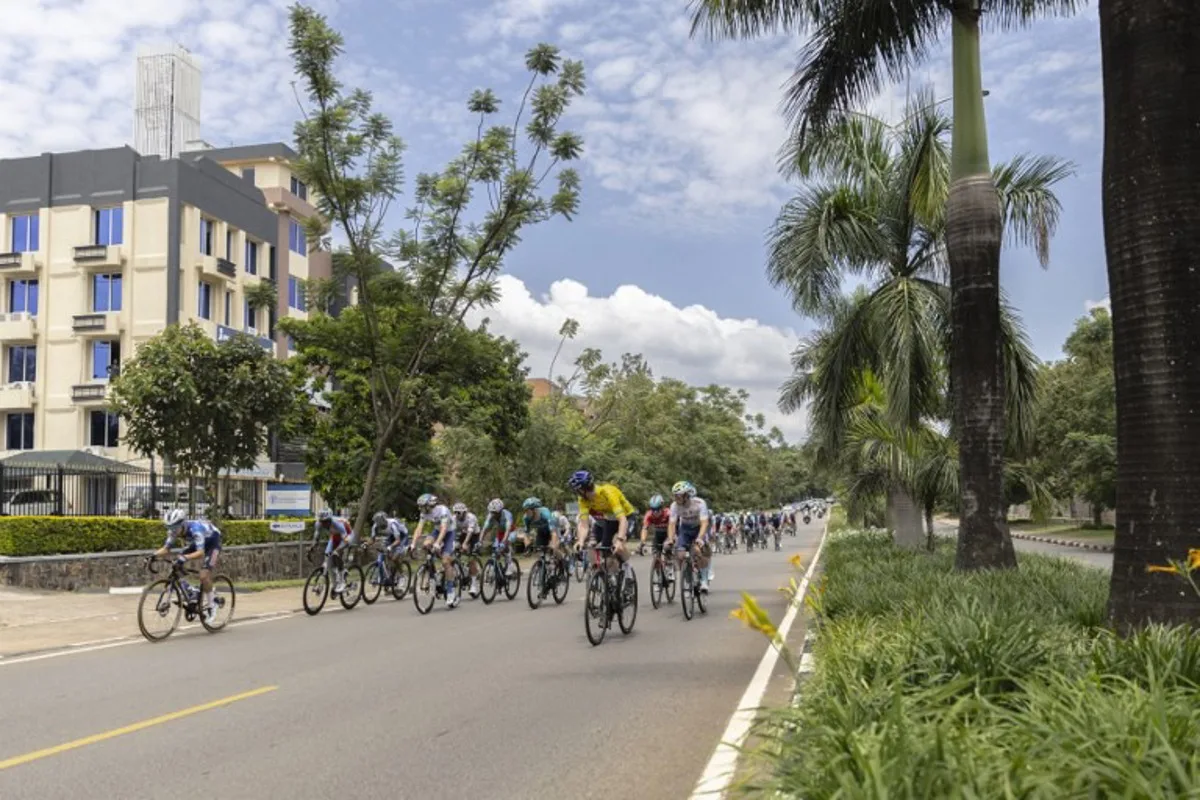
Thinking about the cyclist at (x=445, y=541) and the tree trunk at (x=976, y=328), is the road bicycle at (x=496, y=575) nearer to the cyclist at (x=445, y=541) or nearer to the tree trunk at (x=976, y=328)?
the cyclist at (x=445, y=541)

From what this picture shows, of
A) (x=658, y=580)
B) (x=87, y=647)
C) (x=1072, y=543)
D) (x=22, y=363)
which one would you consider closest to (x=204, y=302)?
(x=22, y=363)

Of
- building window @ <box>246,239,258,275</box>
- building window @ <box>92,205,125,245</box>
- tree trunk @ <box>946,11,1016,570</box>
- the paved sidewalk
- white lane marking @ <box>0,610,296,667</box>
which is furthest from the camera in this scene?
building window @ <box>246,239,258,275</box>

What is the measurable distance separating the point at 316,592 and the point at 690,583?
5.93 meters

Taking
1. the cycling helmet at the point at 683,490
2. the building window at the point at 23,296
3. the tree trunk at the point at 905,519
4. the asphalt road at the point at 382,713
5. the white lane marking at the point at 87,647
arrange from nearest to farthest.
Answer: the asphalt road at the point at 382,713 → the white lane marking at the point at 87,647 → the cycling helmet at the point at 683,490 → the tree trunk at the point at 905,519 → the building window at the point at 23,296

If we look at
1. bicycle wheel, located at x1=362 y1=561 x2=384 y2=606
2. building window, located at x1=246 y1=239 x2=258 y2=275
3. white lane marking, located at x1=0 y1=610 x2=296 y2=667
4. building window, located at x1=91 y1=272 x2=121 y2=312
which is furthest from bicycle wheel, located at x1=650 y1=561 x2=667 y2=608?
building window, located at x1=246 y1=239 x2=258 y2=275

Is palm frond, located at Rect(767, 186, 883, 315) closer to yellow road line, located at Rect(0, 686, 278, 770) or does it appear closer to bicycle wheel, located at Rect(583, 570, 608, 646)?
bicycle wheel, located at Rect(583, 570, 608, 646)

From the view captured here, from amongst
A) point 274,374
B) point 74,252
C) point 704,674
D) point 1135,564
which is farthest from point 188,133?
point 1135,564

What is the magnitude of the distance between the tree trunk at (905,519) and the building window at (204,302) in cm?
3066

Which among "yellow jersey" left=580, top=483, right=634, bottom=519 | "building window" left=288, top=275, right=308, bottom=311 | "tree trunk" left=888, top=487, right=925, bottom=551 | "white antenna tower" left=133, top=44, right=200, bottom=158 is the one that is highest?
"white antenna tower" left=133, top=44, right=200, bottom=158

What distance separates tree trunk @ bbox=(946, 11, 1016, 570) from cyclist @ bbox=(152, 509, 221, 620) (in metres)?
9.32

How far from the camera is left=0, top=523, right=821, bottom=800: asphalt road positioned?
605 cm

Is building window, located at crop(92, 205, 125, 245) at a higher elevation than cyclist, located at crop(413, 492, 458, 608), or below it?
higher

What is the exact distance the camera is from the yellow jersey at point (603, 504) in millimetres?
13336

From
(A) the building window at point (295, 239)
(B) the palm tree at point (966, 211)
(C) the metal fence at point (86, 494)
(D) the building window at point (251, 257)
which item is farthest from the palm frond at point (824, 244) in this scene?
(A) the building window at point (295, 239)
